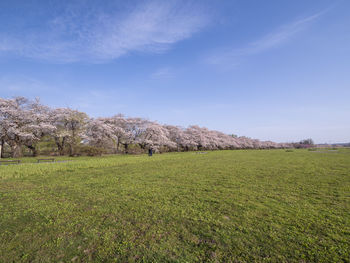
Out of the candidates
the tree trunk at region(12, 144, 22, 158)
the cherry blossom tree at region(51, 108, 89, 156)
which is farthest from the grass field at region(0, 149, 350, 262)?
the cherry blossom tree at region(51, 108, 89, 156)

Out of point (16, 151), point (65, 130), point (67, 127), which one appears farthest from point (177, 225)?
point (67, 127)

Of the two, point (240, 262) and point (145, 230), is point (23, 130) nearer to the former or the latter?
point (145, 230)

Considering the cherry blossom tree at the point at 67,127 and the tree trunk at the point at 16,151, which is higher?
the cherry blossom tree at the point at 67,127

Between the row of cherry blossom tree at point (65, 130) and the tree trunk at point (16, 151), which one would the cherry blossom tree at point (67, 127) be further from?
the tree trunk at point (16, 151)

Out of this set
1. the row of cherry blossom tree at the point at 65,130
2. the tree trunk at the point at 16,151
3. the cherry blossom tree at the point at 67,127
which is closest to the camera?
the tree trunk at the point at 16,151

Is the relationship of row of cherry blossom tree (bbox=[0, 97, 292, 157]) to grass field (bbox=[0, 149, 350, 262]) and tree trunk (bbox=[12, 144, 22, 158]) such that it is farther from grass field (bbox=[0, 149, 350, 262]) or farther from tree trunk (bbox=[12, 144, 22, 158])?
grass field (bbox=[0, 149, 350, 262])

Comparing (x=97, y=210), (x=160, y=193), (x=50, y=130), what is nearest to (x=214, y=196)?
(x=160, y=193)

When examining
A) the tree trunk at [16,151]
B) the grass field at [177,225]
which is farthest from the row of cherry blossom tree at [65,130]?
the grass field at [177,225]

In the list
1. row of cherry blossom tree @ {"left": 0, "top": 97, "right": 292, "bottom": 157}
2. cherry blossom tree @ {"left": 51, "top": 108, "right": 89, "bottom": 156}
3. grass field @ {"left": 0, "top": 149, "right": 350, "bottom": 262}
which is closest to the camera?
grass field @ {"left": 0, "top": 149, "right": 350, "bottom": 262}

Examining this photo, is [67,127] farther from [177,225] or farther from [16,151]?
[177,225]

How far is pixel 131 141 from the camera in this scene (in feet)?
148

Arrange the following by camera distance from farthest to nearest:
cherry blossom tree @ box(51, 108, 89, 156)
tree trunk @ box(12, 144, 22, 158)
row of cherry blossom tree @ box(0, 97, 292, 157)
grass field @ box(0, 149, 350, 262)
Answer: cherry blossom tree @ box(51, 108, 89, 156), row of cherry blossom tree @ box(0, 97, 292, 157), tree trunk @ box(12, 144, 22, 158), grass field @ box(0, 149, 350, 262)

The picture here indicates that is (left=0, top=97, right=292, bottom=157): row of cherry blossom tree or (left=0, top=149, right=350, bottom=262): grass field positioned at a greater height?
(left=0, top=97, right=292, bottom=157): row of cherry blossom tree

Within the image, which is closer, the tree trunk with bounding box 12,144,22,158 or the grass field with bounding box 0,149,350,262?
the grass field with bounding box 0,149,350,262
